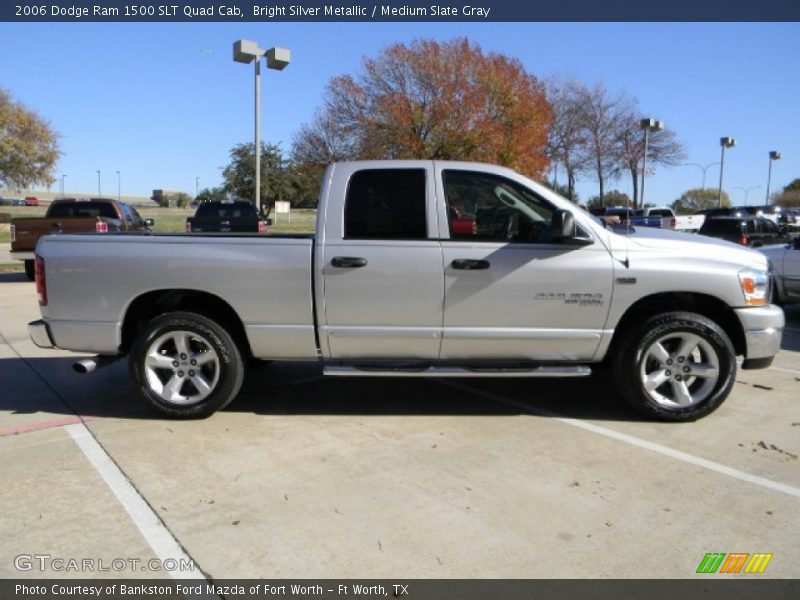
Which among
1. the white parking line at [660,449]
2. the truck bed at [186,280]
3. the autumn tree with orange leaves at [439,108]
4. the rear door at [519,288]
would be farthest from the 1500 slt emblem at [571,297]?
the autumn tree with orange leaves at [439,108]

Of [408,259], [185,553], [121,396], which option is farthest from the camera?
[121,396]

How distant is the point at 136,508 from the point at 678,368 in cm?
388

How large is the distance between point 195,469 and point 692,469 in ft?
10.4

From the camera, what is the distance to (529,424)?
4969mm

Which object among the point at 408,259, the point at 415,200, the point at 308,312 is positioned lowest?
the point at 308,312

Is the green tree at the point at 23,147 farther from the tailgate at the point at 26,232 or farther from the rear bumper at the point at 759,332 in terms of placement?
the rear bumper at the point at 759,332

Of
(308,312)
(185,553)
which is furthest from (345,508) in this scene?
(308,312)

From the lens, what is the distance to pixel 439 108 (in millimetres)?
29812

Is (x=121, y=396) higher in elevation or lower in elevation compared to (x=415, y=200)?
lower

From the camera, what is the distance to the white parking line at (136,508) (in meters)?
3.10
